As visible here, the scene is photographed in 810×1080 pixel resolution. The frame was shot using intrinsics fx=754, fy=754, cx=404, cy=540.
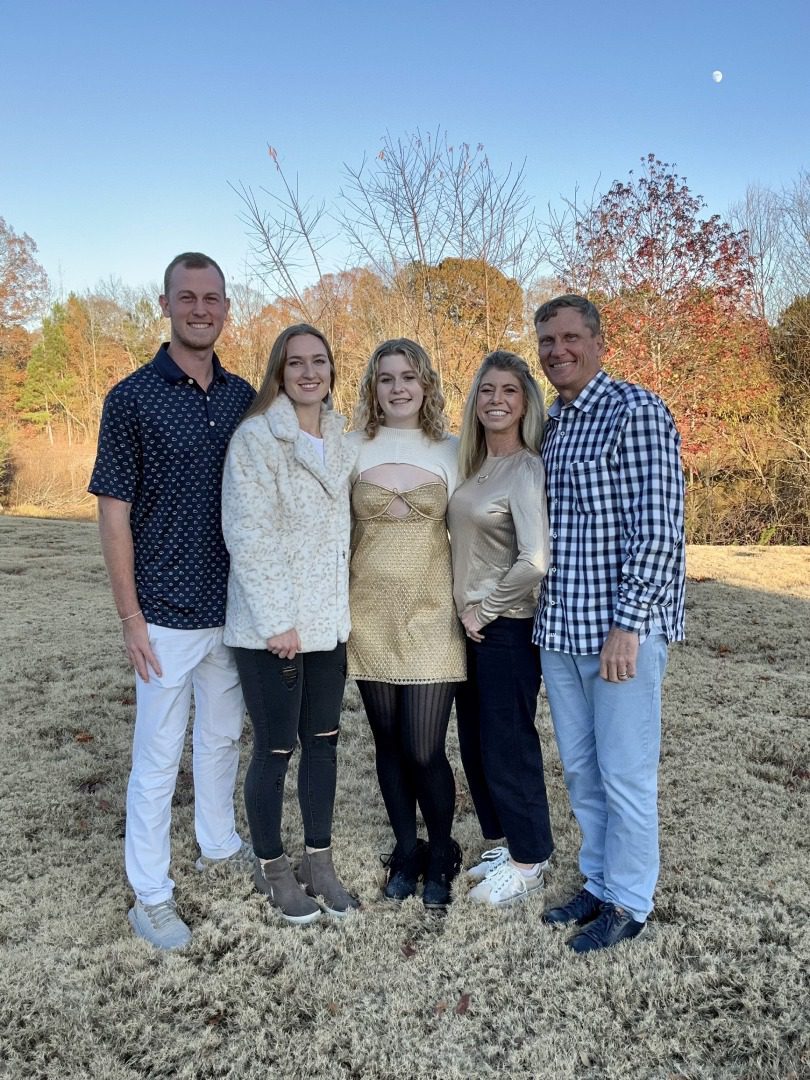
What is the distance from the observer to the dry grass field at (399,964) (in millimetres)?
2086

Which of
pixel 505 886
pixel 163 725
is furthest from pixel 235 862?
pixel 505 886

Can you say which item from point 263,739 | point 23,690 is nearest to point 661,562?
point 263,739

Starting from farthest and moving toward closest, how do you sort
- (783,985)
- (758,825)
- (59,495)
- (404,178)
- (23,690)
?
(59,495), (404,178), (23,690), (758,825), (783,985)

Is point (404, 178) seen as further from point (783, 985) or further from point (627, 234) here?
point (783, 985)

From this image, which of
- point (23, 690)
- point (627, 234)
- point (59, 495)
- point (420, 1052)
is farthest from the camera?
point (59, 495)

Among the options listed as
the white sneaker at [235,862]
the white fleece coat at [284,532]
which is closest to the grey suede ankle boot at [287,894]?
the white sneaker at [235,862]

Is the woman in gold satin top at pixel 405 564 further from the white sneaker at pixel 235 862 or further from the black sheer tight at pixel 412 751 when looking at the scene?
the white sneaker at pixel 235 862

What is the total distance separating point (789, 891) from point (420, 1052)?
155cm

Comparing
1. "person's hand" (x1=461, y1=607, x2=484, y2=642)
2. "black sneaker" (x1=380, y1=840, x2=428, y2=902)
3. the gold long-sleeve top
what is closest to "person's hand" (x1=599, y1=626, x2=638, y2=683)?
the gold long-sleeve top

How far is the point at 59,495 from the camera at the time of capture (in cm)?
2008

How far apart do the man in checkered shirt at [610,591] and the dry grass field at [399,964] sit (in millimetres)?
→ 262

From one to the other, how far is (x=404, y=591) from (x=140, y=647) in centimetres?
91

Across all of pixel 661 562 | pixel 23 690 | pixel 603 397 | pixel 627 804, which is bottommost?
pixel 23 690

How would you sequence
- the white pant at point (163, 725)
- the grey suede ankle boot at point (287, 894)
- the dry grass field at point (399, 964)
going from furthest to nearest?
the grey suede ankle boot at point (287, 894)
the white pant at point (163, 725)
the dry grass field at point (399, 964)
